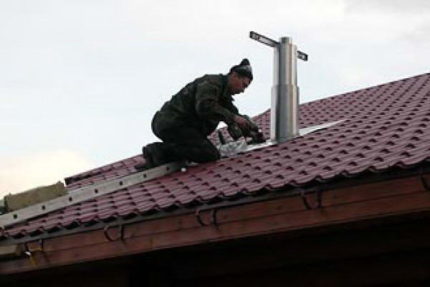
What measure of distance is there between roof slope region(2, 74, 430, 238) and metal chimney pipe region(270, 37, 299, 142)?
1.58 ft

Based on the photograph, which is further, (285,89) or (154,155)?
(285,89)

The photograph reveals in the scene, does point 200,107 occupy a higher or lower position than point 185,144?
higher

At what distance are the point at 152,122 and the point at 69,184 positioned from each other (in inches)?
81.9

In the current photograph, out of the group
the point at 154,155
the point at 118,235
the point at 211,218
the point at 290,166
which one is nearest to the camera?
the point at 211,218

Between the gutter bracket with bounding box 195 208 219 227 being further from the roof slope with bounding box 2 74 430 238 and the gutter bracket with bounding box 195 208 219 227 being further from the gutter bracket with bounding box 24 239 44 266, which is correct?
the gutter bracket with bounding box 24 239 44 266

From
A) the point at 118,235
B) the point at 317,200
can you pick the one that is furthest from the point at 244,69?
the point at 317,200

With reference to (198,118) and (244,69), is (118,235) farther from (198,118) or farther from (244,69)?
(244,69)

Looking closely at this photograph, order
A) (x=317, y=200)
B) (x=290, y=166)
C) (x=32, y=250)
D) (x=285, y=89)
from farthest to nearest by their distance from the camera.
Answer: (x=285, y=89) → (x=32, y=250) → (x=290, y=166) → (x=317, y=200)

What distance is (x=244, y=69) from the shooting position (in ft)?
21.9

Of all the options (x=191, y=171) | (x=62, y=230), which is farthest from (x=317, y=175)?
(x=191, y=171)

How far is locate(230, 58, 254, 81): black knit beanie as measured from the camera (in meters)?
6.66

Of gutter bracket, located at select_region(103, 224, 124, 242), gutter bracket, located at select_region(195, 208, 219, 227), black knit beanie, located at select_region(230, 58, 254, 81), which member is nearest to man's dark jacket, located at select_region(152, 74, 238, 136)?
black knit beanie, located at select_region(230, 58, 254, 81)

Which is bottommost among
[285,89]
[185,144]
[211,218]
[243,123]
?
[211,218]

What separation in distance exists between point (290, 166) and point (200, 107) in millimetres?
1643
